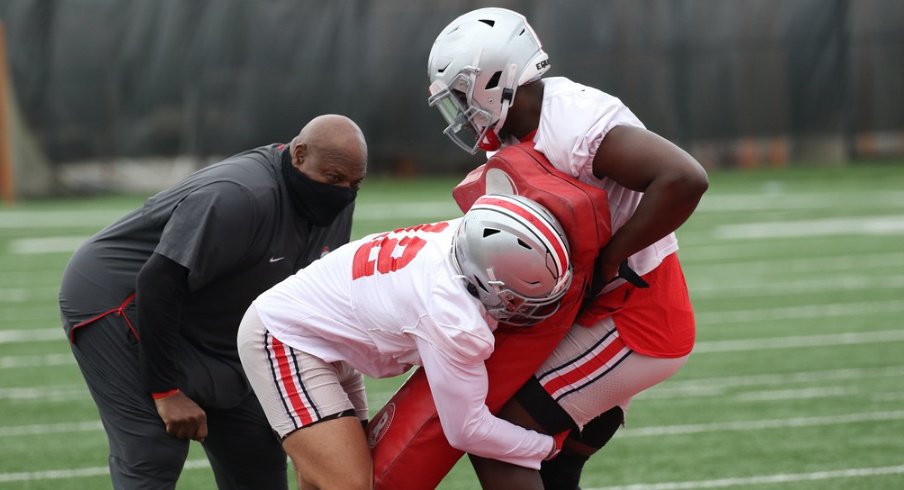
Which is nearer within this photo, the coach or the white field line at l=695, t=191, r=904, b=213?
the coach

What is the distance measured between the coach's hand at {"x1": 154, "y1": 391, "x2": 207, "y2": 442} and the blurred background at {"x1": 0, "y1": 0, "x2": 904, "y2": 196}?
16.6m

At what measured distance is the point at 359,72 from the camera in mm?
20969

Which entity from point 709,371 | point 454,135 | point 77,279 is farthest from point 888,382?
point 77,279

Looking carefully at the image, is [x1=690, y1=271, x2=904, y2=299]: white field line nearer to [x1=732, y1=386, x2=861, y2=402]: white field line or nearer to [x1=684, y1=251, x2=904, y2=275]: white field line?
[x1=684, y1=251, x2=904, y2=275]: white field line

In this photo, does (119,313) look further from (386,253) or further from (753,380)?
(753,380)

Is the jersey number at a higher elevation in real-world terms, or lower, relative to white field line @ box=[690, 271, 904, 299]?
higher

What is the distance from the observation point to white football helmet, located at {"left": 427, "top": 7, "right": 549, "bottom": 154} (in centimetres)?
384

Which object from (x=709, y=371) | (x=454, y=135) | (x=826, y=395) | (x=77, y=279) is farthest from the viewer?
(x=709, y=371)

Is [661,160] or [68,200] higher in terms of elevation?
[661,160]

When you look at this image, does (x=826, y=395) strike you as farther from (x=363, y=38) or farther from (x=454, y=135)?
(x=363, y=38)

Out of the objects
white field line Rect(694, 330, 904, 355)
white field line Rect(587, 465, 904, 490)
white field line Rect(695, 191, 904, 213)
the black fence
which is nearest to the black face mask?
white field line Rect(587, 465, 904, 490)

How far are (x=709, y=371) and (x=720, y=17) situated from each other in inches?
530

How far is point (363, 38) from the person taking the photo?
2095cm

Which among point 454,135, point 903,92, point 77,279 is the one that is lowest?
point 903,92
